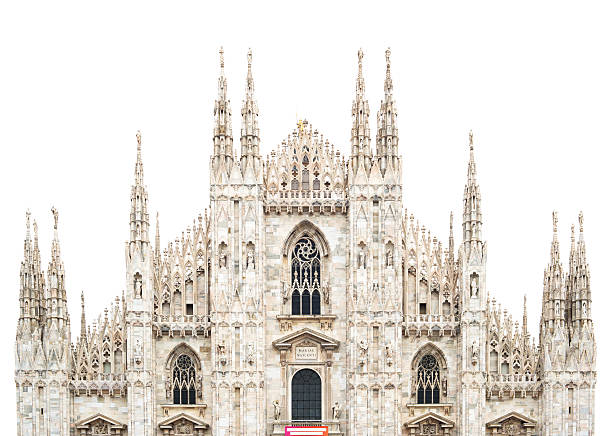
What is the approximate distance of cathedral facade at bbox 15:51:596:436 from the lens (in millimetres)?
52812

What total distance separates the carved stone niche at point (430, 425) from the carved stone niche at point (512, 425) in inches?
61.1

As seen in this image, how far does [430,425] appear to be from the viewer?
176 feet

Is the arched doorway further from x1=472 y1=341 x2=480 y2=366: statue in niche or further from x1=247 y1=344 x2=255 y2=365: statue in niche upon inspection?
x1=472 y1=341 x2=480 y2=366: statue in niche

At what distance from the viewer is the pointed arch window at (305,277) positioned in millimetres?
54031

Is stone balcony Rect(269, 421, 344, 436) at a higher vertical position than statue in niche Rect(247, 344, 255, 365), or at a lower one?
lower

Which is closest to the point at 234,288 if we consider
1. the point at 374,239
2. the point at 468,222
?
the point at 374,239

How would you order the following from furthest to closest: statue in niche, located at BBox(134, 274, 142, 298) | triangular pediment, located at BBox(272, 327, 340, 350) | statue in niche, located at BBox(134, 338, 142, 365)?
triangular pediment, located at BBox(272, 327, 340, 350)
statue in niche, located at BBox(134, 274, 142, 298)
statue in niche, located at BBox(134, 338, 142, 365)

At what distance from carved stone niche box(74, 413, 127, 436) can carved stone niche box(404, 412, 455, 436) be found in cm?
1057

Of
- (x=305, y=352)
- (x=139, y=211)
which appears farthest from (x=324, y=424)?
(x=139, y=211)

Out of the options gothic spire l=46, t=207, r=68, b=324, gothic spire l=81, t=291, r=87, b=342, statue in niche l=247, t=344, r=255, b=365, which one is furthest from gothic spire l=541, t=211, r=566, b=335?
gothic spire l=46, t=207, r=68, b=324

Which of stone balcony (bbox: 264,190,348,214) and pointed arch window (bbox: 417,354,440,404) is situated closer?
pointed arch window (bbox: 417,354,440,404)

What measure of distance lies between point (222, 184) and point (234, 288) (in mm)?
3862

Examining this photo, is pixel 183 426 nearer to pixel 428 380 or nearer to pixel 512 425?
pixel 428 380

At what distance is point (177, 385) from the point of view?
2115 inches
